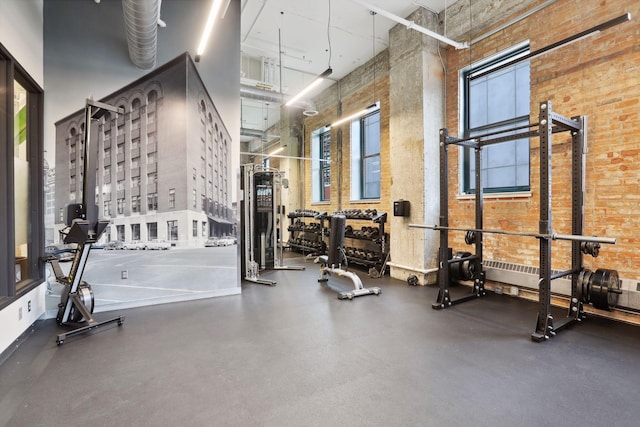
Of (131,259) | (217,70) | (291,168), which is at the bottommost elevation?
(131,259)

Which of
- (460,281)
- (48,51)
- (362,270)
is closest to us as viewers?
(48,51)

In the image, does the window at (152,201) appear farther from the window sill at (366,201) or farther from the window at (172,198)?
the window sill at (366,201)

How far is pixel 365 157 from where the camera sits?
8094mm

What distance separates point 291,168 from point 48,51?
715cm

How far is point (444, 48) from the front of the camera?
18.4 feet

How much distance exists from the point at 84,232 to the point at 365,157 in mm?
6238

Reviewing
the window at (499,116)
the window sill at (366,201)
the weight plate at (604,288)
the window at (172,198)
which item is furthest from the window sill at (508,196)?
the window at (172,198)

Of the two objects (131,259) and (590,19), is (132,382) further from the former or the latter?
(590,19)

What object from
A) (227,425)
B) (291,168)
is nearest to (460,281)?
(227,425)

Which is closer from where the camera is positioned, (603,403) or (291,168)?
(603,403)

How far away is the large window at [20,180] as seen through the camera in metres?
3.05

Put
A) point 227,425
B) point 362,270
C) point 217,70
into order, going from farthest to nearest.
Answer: point 362,270, point 217,70, point 227,425

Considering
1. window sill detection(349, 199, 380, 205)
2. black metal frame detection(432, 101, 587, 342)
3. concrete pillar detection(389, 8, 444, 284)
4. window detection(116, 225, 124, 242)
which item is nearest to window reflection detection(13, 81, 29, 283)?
window detection(116, 225, 124, 242)

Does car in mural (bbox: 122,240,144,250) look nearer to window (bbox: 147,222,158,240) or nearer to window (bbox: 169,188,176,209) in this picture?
window (bbox: 147,222,158,240)
